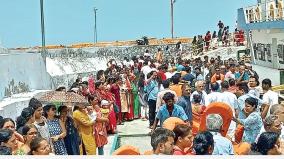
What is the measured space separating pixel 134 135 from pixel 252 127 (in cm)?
585

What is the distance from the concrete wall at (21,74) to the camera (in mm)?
12578

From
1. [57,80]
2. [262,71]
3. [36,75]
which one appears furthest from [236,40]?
[36,75]

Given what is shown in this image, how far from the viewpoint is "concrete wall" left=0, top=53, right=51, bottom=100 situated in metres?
12.6

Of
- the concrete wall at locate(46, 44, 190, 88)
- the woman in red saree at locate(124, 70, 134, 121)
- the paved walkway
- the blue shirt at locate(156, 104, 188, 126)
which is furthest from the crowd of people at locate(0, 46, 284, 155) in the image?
the concrete wall at locate(46, 44, 190, 88)

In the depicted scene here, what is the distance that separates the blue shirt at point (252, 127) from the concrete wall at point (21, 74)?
657 centimetres

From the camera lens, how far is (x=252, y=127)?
7.17 m

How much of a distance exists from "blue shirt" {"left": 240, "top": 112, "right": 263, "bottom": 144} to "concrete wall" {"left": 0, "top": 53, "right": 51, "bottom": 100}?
6571 millimetres

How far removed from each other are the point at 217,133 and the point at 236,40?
29134 millimetres

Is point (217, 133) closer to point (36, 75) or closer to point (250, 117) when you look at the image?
point (250, 117)

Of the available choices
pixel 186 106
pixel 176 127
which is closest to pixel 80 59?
pixel 186 106

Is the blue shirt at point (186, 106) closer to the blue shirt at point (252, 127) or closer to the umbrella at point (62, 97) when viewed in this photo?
the blue shirt at point (252, 127)

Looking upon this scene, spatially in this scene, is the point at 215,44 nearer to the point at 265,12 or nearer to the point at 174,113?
the point at 265,12

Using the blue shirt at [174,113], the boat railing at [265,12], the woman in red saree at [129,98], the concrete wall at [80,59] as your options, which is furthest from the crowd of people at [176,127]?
the concrete wall at [80,59]

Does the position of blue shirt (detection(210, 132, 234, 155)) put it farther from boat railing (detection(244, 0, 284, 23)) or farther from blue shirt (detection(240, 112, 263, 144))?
boat railing (detection(244, 0, 284, 23))
